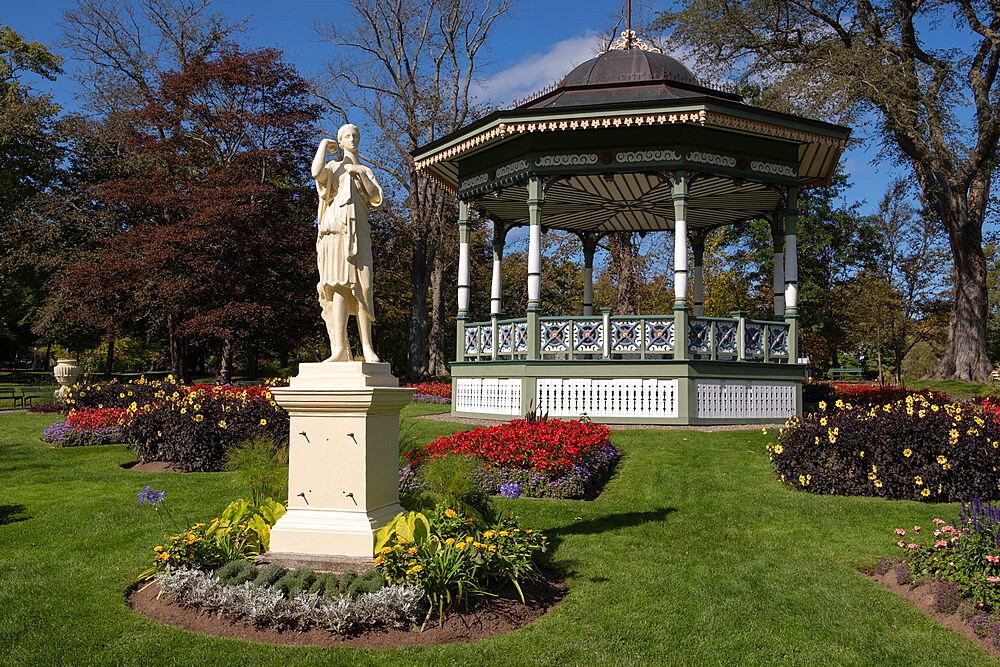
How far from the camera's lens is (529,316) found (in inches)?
569

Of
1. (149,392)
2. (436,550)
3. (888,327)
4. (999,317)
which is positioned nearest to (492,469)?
(436,550)

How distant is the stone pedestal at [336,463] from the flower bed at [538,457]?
2.45 m

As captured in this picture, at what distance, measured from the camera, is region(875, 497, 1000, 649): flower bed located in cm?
468

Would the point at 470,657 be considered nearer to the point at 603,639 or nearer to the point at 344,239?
the point at 603,639

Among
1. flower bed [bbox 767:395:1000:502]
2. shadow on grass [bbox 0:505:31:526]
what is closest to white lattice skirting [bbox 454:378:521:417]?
flower bed [bbox 767:395:1000:502]

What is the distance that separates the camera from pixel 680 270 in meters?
13.7

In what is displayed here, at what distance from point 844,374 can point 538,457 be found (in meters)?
34.6

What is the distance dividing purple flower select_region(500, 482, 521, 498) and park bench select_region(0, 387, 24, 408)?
20.3 m

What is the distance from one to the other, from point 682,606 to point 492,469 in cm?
425

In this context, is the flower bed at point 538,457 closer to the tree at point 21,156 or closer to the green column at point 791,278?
the green column at point 791,278

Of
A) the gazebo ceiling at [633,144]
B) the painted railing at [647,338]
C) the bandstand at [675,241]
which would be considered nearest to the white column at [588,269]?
the gazebo ceiling at [633,144]

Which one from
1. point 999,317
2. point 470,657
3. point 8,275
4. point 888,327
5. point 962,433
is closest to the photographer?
point 470,657

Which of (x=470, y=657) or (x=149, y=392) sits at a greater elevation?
(x=149, y=392)

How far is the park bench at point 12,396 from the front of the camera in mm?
23031
